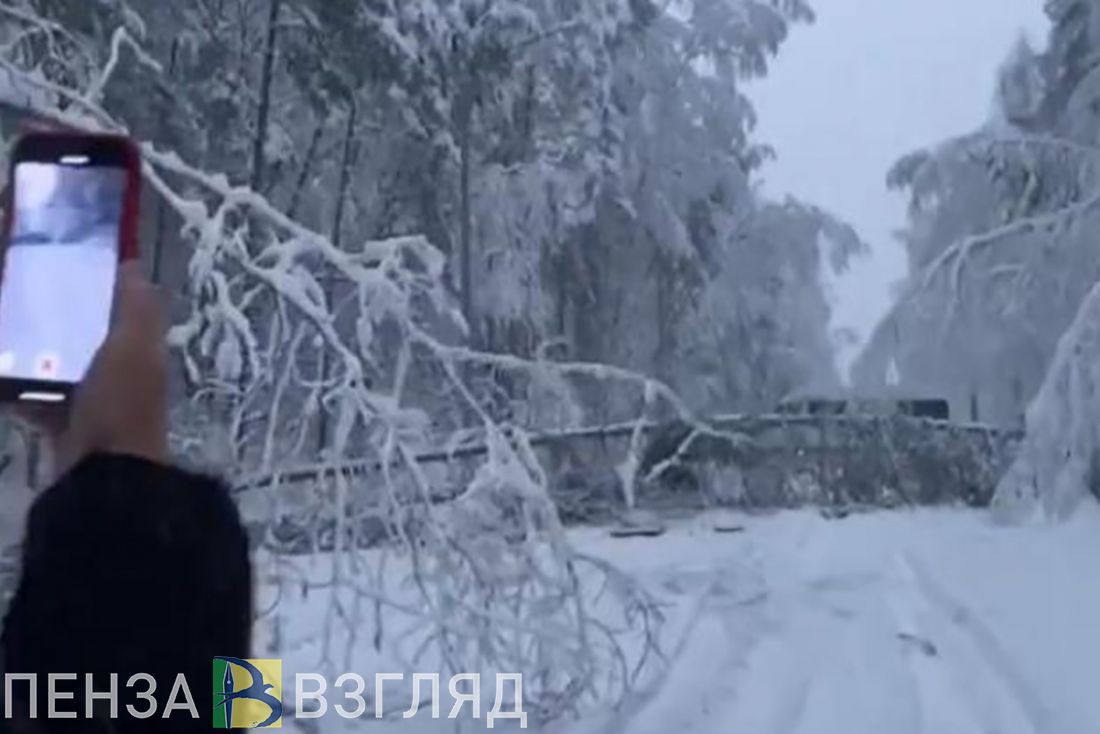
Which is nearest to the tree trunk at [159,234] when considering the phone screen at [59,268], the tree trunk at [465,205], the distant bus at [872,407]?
the phone screen at [59,268]

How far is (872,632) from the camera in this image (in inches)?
278

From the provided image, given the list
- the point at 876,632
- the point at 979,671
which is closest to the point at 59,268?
the point at 979,671

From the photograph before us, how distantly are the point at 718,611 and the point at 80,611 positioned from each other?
6.75 meters

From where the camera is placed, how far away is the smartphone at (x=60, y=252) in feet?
4.97

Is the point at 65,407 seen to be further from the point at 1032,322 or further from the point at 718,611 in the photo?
the point at 1032,322

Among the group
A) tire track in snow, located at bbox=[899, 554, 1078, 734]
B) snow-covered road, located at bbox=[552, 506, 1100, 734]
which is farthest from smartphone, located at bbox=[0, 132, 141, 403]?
tire track in snow, located at bbox=[899, 554, 1078, 734]

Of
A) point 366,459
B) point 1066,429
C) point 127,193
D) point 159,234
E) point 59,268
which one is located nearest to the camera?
point 59,268

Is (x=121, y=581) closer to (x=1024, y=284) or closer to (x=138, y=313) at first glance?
(x=138, y=313)

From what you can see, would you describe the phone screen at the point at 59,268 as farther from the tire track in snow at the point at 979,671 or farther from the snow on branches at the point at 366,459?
the tire track in snow at the point at 979,671

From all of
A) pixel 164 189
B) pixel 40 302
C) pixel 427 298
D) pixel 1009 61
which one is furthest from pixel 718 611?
pixel 1009 61

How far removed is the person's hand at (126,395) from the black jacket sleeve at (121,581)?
0.03 metres

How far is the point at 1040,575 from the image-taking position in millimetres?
8484

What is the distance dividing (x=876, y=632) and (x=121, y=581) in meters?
6.32

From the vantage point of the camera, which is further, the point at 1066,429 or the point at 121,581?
the point at 1066,429
